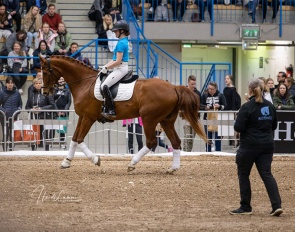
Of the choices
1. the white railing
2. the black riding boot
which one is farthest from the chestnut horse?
the white railing

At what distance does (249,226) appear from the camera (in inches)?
512

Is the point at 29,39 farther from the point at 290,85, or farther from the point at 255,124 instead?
the point at 255,124

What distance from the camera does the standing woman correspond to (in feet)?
44.9

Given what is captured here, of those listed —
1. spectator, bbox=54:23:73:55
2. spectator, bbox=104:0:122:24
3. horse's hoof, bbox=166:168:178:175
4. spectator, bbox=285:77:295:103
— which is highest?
spectator, bbox=104:0:122:24

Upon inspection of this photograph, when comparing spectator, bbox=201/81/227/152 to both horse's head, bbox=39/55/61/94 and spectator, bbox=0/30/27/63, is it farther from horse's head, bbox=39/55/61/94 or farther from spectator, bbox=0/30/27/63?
spectator, bbox=0/30/27/63

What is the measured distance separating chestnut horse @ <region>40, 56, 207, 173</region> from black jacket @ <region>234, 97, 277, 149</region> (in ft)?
17.2

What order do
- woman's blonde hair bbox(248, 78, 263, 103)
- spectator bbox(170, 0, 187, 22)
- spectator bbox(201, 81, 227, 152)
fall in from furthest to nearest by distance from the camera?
spectator bbox(170, 0, 187, 22) < spectator bbox(201, 81, 227, 152) < woman's blonde hair bbox(248, 78, 263, 103)

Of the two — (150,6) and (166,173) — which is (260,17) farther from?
(166,173)

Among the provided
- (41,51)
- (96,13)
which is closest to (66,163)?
(41,51)

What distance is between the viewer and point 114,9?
30328mm

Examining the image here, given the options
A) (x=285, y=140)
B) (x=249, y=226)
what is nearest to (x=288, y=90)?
(x=285, y=140)

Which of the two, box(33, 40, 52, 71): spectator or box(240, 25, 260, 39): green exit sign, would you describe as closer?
box(33, 40, 52, 71): spectator

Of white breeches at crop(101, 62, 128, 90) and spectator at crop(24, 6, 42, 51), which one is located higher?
spectator at crop(24, 6, 42, 51)

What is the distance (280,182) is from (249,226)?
4.81 meters
